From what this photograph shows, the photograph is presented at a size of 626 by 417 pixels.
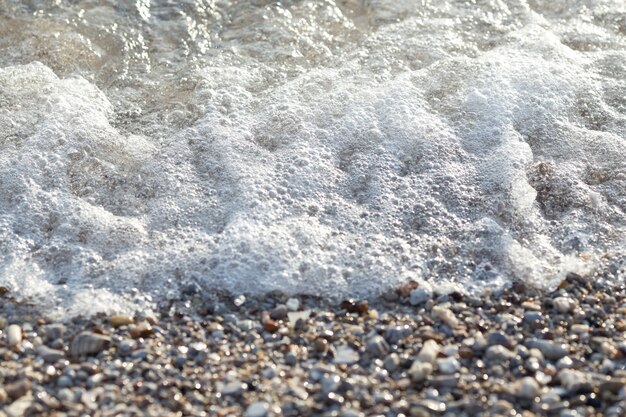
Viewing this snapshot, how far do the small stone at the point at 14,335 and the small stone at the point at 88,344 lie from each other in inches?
7.4

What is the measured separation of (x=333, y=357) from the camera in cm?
284

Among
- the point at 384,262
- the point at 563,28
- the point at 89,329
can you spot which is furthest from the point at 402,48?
the point at 89,329

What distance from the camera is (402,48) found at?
16.0ft

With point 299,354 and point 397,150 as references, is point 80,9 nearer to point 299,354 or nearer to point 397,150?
A: point 397,150

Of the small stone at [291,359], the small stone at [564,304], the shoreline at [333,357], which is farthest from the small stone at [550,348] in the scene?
the small stone at [291,359]

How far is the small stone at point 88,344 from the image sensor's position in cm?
285

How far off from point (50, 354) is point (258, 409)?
76 centimetres

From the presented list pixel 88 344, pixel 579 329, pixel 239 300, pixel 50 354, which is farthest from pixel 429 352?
pixel 50 354

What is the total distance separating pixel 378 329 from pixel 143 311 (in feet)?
2.80

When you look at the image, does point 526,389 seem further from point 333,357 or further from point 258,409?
point 258,409

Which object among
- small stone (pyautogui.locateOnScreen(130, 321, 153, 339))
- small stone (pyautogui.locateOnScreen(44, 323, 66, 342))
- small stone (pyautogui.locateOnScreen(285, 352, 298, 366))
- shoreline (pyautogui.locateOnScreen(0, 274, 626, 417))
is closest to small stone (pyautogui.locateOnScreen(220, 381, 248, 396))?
shoreline (pyautogui.locateOnScreen(0, 274, 626, 417))

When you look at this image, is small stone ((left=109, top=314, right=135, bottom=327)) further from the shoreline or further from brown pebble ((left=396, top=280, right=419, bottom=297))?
brown pebble ((left=396, top=280, right=419, bottom=297))

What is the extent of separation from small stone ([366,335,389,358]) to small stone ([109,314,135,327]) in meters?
0.85

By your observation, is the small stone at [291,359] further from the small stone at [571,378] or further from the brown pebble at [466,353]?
the small stone at [571,378]
